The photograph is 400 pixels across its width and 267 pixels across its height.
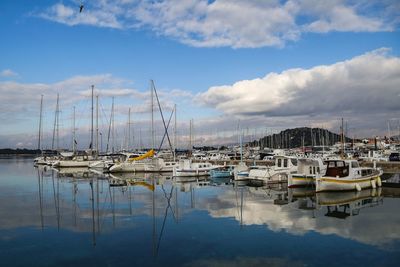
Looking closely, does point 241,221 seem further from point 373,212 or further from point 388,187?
point 388,187

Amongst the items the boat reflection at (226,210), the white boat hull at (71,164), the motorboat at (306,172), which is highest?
the motorboat at (306,172)

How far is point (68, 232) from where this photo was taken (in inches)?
650

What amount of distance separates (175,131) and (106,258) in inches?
2182

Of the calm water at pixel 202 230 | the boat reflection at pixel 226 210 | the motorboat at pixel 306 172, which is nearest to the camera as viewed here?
the calm water at pixel 202 230

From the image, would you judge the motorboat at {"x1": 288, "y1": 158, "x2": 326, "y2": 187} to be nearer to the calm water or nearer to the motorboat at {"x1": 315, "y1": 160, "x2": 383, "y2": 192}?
the motorboat at {"x1": 315, "y1": 160, "x2": 383, "y2": 192}

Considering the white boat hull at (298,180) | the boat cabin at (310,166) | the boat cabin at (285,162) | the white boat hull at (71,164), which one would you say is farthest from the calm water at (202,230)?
the white boat hull at (71,164)

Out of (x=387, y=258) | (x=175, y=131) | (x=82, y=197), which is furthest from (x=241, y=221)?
(x=175, y=131)

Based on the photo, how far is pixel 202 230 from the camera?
16609 millimetres

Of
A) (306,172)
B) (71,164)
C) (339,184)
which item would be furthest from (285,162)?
(71,164)

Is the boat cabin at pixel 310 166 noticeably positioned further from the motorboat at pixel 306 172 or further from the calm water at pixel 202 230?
the calm water at pixel 202 230

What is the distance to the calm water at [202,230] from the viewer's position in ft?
40.7

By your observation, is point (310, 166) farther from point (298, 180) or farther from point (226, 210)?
point (226, 210)

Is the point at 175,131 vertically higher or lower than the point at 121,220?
higher

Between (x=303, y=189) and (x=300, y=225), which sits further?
(x=303, y=189)
